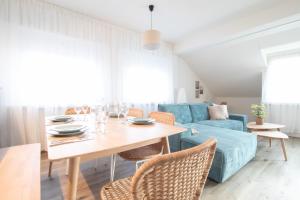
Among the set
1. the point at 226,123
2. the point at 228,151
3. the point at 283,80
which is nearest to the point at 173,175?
the point at 228,151

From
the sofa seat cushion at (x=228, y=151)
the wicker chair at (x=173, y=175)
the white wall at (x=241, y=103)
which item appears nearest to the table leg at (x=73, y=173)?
the wicker chair at (x=173, y=175)

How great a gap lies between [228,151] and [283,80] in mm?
3362

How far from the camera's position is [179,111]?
328cm

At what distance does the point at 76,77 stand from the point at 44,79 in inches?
19.4

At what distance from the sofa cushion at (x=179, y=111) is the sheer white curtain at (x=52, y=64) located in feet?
2.97

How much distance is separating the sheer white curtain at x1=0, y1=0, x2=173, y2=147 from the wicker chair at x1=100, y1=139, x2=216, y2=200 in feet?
8.56

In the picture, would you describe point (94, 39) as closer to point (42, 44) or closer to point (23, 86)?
point (42, 44)

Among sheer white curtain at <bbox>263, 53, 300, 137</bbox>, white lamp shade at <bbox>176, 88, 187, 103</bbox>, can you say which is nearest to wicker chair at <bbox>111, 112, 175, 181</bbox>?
white lamp shade at <bbox>176, 88, 187, 103</bbox>

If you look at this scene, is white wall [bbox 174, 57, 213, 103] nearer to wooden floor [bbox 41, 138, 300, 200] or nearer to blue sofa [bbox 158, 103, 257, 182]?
blue sofa [bbox 158, 103, 257, 182]

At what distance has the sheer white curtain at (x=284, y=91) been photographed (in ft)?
12.3

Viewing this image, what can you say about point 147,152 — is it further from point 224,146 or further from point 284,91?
point 284,91

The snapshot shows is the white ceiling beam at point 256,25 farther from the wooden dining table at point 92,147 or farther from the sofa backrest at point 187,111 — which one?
the wooden dining table at point 92,147

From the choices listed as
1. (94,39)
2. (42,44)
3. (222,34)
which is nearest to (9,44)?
(42,44)

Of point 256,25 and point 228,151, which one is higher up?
point 256,25
